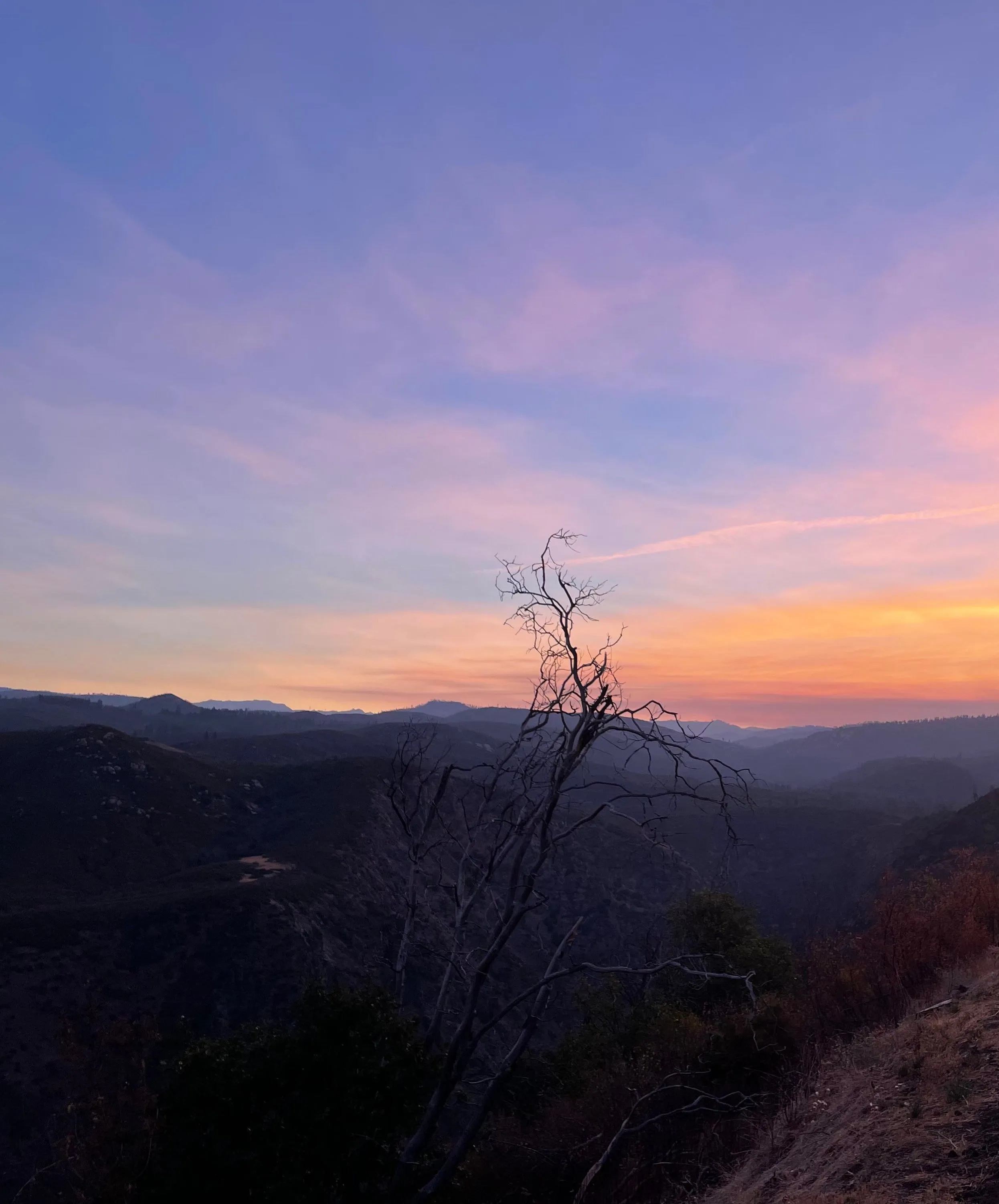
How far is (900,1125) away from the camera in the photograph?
8305 millimetres

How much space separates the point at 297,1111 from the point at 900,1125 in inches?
355

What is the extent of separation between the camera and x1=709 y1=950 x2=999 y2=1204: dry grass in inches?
278

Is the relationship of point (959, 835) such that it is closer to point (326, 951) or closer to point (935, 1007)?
point (326, 951)

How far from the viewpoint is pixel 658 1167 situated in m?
11.3

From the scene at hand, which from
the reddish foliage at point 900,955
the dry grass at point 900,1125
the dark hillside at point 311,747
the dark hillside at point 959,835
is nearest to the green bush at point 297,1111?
the dry grass at point 900,1125

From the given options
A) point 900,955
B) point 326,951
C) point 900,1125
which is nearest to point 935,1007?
point 900,955

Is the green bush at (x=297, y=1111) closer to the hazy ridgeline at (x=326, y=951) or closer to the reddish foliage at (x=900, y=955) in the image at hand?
the hazy ridgeline at (x=326, y=951)

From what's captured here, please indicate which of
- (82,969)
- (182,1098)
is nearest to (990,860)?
(182,1098)

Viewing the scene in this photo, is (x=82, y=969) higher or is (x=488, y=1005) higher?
(x=82, y=969)

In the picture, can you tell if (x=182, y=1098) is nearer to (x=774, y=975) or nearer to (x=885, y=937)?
(x=885, y=937)

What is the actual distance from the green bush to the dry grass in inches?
217

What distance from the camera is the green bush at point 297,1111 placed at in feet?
37.2

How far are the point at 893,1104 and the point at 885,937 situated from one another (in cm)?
814

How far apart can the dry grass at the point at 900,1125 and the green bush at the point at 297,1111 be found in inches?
217
